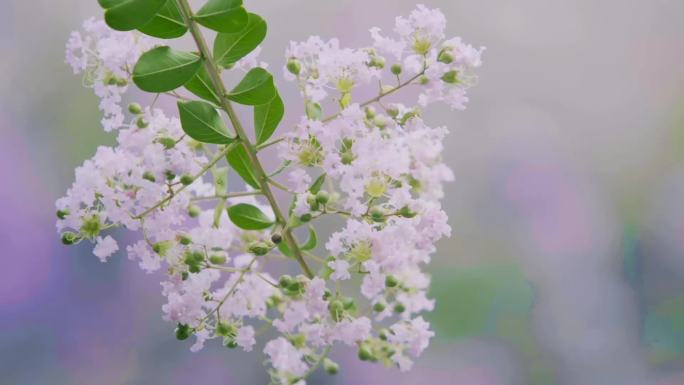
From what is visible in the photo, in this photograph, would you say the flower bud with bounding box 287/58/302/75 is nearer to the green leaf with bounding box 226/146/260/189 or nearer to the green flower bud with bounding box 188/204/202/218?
the green leaf with bounding box 226/146/260/189

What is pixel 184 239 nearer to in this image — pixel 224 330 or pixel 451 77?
pixel 224 330

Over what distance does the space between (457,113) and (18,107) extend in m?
1.13

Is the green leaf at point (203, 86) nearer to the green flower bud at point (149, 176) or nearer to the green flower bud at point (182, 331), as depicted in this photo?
the green flower bud at point (149, 176)

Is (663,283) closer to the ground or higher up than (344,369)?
higher up

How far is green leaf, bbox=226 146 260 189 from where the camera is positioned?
0.69 metres

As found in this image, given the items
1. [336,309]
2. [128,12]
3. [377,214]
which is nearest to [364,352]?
[336,309]

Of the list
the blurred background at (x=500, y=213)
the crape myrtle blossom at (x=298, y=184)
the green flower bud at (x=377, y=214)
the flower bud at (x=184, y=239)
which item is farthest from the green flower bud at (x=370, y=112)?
the blurred background at (x=500, y=213)

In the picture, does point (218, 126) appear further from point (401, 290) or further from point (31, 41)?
point (31, 41)

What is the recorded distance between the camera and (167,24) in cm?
60

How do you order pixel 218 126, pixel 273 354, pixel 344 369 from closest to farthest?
pixel 218 126, pixel 273 354, pixel 344 369

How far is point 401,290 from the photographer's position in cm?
82

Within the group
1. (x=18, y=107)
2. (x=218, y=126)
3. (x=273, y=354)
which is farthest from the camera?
(x=18, y=107)

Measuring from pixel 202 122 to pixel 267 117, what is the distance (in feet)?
0.26

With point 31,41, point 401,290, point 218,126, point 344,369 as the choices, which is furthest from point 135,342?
point 218,126
